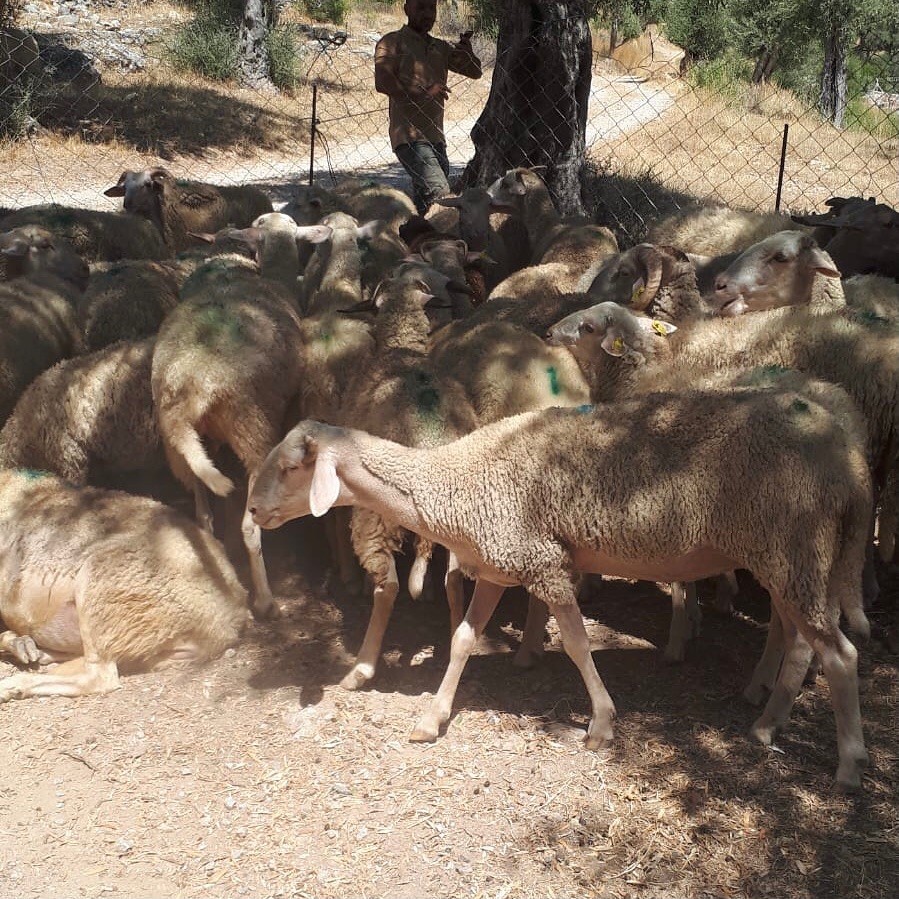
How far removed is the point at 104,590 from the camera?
4578mm

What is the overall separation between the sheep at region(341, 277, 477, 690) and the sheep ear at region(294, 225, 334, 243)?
2.25 meters

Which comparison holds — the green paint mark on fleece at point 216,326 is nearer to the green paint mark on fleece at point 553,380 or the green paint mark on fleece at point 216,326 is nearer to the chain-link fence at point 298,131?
the green paint mark on fleece at point 553,380

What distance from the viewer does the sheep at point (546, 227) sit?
7.42 metres

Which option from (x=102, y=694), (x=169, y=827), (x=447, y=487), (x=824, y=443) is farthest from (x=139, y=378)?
(x=824, y=443)

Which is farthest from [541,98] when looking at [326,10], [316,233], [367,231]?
[326,10]

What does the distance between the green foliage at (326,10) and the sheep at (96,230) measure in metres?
22.9

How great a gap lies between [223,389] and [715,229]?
13.8 ft

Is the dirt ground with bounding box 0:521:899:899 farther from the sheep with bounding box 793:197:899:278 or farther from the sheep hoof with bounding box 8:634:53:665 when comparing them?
the sheep with bounding box 793:197:899:278

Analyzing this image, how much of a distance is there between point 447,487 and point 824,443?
55.8 inches

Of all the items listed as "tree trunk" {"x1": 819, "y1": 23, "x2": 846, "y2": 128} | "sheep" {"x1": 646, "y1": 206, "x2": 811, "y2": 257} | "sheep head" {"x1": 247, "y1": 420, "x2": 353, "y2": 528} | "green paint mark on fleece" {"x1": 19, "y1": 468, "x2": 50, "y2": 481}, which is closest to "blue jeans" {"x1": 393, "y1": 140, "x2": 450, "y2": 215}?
"sheep" {"x1": 646, "y1": 206, "x2": 811, "y2": 257}

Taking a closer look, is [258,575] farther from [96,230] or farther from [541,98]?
[541,98]

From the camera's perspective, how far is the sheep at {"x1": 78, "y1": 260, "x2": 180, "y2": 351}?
6.30 m

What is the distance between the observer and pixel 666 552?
3.89 metres

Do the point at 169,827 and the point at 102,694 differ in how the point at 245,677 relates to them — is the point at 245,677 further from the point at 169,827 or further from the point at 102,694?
the point at 169,827
